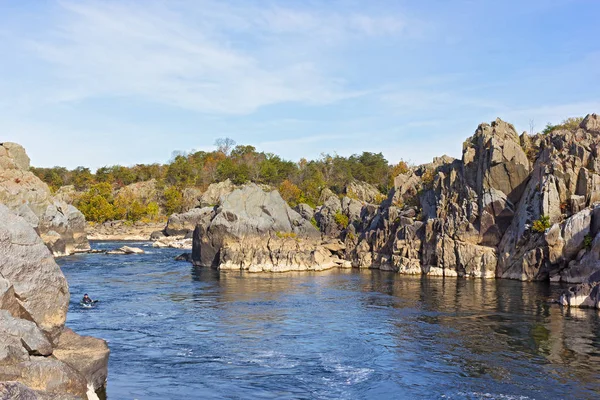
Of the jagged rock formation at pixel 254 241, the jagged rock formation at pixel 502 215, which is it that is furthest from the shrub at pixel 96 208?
the jagged rock formation at pixel 502 215

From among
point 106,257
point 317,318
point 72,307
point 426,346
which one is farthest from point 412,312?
point 106,257

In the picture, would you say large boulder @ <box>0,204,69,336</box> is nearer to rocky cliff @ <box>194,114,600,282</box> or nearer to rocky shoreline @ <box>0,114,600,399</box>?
rocky shoreline @ <box>0,114,600,399</box>

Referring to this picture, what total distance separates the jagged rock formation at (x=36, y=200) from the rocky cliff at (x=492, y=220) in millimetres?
30304

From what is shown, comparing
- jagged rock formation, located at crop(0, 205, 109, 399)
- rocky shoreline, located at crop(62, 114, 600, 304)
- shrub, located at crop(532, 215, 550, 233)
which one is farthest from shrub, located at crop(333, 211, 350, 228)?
jagged rock formation, located at crop(0, 205, 109, 399)

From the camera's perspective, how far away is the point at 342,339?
4056cm

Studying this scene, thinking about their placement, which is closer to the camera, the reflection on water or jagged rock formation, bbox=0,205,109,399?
jagged rock formation, bbox=0,205,109,399

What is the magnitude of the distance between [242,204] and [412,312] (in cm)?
4437

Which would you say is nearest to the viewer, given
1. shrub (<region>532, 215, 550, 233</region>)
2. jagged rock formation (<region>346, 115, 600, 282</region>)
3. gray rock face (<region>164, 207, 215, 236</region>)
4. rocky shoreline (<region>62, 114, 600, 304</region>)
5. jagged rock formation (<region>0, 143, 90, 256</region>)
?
jagged rock formation (<region>346, 115, 600, 282</region>)

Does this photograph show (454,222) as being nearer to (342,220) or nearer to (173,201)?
(342,220)

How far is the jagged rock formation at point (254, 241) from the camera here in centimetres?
8431

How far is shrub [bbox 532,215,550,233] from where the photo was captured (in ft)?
222

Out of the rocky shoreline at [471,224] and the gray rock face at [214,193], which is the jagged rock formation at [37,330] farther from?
the gray rock face at [214,193]

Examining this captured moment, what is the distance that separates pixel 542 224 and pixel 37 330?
6016cm

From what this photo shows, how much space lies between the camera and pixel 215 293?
62.0 m
